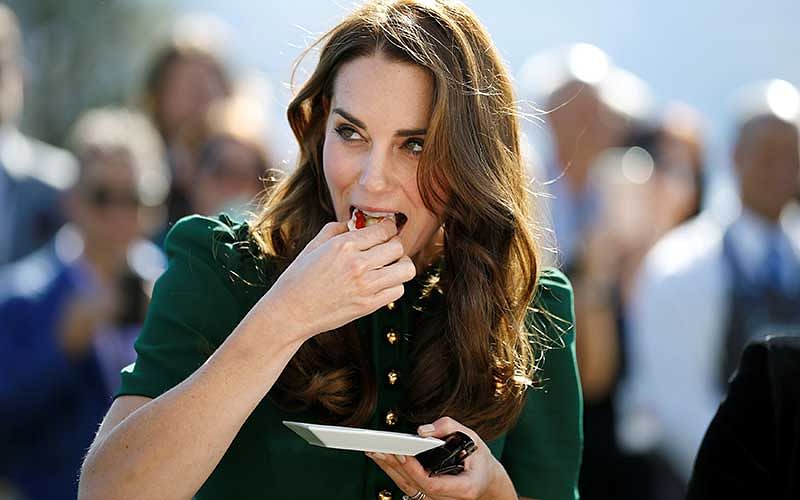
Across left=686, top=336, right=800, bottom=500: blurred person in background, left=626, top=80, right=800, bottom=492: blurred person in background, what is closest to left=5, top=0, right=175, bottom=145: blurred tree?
→ left=626, top=80, right=800, bottom=492: blurred person in background

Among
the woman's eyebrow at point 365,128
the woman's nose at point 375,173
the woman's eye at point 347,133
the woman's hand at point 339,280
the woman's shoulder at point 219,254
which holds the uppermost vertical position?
the woman's eyebrow at point 365,128

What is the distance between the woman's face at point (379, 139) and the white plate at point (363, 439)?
0.63 meters

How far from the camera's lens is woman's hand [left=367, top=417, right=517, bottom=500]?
2939 mm

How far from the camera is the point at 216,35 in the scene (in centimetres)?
727

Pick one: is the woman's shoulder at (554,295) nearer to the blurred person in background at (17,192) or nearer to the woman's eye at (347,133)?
→ the woman's eye at (347,133)

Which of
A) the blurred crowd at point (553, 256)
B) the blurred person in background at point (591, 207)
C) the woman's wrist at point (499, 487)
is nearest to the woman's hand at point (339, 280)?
the woman's wrist at point (499, 487)

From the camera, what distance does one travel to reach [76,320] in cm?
536

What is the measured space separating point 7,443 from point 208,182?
135 centimetres

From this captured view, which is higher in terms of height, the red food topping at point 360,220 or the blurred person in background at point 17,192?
the red food topping at point 360,220

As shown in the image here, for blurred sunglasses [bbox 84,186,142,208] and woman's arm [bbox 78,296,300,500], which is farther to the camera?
blurred sunglasses [bbox 84,186,142,208]

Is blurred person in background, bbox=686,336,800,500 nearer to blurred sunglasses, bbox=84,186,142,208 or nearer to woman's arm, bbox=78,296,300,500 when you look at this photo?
woman's arm, bbox=78,296,300,500

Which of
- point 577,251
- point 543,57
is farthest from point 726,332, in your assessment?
point 543,57

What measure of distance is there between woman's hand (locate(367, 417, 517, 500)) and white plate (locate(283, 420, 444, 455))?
4.3 inches

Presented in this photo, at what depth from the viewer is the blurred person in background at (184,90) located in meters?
6.59
